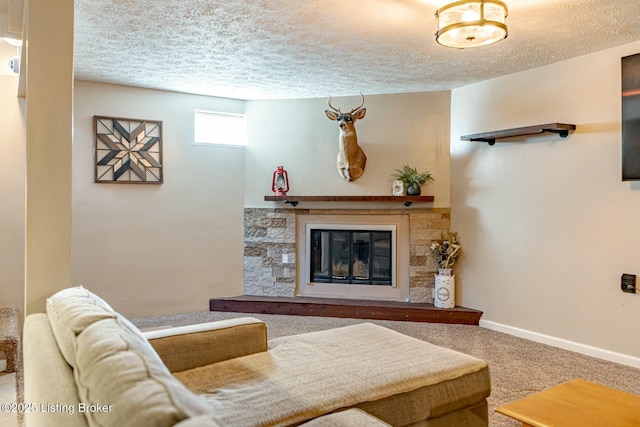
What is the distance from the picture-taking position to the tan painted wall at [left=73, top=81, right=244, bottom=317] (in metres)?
4.41

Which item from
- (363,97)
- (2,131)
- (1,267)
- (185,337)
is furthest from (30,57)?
(363,97)

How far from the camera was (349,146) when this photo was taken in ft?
15.7

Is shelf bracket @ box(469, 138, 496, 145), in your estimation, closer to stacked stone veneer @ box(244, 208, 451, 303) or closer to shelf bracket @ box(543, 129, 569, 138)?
shelf bracket @ box(543, 129, 569, 138)

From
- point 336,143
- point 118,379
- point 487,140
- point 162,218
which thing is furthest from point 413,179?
point 118,379

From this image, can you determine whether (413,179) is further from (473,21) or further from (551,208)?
(473,21)

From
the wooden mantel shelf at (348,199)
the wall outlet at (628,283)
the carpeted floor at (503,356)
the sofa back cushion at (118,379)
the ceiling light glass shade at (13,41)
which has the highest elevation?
the ceiling light glass shade at (13,41)

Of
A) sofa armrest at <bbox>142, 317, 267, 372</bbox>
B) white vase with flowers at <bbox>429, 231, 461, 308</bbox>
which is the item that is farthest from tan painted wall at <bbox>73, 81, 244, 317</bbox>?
sofa armrest at <bbox>142, 317, 267, 372</bbox>

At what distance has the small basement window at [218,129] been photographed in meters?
5.00

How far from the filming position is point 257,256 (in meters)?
5.20

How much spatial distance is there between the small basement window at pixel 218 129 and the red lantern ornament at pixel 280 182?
0.56 meters

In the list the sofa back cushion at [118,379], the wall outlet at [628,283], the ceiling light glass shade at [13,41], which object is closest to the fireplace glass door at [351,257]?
the wall outlet at [628,283]

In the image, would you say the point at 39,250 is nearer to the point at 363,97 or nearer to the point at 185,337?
the point at 185,337

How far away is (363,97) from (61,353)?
13.6ft

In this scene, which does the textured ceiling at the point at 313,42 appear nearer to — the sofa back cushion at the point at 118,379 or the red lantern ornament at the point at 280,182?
the red lantern ornament at the point at 280,182
